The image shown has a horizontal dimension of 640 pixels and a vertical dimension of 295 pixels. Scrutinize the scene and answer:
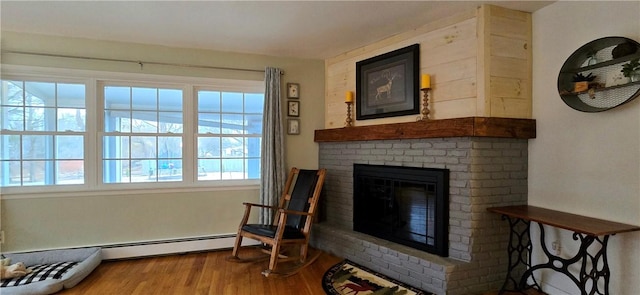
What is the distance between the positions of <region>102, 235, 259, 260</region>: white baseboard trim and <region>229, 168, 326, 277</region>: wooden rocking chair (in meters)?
0.34

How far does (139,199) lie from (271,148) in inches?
58.1

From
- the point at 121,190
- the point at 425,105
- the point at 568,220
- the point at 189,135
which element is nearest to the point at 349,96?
the point at 425,105

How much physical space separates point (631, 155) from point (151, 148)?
4050 millimetres

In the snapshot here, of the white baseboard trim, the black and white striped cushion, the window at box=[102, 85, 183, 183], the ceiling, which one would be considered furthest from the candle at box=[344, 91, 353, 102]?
the black and white striped cushion

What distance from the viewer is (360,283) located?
9.02ft

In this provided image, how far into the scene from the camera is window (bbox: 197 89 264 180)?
378 centimetres

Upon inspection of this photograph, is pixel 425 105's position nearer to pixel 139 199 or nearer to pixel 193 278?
pixel 193 278

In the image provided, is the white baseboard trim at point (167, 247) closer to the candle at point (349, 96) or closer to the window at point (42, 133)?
the window at point (42, 133)

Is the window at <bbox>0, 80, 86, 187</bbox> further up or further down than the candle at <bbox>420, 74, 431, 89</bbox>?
further down

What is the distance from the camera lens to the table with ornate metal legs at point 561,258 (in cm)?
200

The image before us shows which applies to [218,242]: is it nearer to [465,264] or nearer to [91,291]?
[91,291]

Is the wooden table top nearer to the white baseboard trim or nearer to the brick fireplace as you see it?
the brick fireplace

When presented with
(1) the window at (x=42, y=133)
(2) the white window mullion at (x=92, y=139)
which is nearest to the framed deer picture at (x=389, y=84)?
(2) the white window mullion at (x=92, y=139)

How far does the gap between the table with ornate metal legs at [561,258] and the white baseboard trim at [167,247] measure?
8.85 feet
